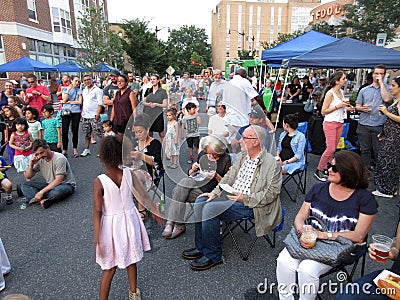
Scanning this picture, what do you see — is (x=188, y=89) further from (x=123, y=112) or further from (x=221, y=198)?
(x=123, y=112)

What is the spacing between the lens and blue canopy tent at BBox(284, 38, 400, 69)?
204 inches

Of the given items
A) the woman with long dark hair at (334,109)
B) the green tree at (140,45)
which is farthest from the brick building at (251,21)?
the woman with long dark hair at (334,109)

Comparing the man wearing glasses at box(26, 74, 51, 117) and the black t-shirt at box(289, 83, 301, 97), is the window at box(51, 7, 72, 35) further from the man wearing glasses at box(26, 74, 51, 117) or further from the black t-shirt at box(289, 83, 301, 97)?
the black t-shirt at box(289, 83, 301, 97)

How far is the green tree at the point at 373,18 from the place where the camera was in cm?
1435

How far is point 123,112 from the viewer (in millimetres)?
4785

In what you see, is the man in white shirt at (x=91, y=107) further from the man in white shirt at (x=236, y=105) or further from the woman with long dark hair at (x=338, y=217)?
the woman with long dark hair at (x=338, y=217)

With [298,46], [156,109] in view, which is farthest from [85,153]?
[298,46]

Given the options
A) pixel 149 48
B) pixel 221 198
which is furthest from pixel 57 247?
pixel 149 48

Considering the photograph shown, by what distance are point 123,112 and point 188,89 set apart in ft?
7.29

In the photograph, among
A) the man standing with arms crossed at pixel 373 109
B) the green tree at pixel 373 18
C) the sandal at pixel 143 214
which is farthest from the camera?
the green tree at pixel 373 18

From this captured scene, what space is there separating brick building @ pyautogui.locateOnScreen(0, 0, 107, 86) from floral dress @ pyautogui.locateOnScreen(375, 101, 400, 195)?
21665mm

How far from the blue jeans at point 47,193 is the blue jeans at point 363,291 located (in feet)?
12.4

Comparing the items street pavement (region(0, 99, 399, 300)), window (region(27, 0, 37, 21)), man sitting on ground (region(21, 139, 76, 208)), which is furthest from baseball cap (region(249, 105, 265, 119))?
window (region(27, 0, 37, 21))

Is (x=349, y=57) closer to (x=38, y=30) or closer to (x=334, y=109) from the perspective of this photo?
(x=334, y=109)
